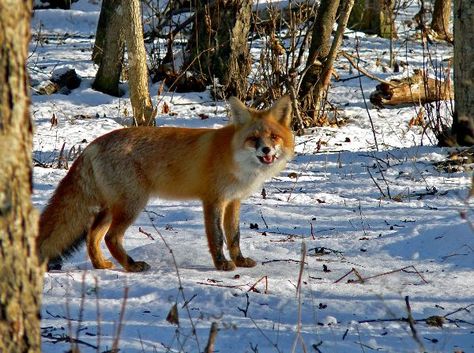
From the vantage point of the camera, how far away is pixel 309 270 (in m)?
5.98

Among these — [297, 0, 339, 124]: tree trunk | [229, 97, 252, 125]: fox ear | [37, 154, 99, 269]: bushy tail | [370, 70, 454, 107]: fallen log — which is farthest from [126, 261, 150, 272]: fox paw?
[370, 70, 454, 107]: fallen log

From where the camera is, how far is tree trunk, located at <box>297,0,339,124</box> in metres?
12.1

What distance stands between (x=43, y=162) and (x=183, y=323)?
236 inches

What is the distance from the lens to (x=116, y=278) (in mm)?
5688

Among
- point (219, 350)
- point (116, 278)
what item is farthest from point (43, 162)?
point (219, 350)

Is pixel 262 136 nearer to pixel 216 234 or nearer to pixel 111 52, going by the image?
pixel 216 234

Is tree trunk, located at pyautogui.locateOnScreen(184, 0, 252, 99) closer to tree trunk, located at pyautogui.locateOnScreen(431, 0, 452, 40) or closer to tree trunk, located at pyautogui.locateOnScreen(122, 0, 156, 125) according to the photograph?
tree trunk, located at pyautogui.locateOnScreen(122, 0, 156, 125)

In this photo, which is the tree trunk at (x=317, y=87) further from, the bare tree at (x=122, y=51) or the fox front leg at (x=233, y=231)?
the fox front leg at (x=233, y=231)

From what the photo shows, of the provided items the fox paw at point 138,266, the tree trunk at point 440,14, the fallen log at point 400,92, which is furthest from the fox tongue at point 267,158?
the tree trunk at point 440,14

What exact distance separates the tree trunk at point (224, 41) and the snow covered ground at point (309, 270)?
89.6 inches

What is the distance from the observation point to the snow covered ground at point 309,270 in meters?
4.36

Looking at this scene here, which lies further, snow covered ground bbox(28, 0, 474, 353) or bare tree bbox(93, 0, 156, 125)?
bare tree bbox(93, 0, 156, 125)

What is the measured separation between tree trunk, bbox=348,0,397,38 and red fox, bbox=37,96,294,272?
12696 mm

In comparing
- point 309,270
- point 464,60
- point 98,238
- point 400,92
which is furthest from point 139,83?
point 309,270
